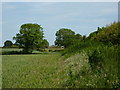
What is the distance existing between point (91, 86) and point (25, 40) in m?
37.5

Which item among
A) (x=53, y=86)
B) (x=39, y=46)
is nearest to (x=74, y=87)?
(x=53, y=86)

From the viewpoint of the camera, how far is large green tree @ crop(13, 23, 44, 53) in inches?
1615

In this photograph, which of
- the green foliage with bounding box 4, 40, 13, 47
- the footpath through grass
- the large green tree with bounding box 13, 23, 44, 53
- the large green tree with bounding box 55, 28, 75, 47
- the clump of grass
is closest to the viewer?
the clump of grass

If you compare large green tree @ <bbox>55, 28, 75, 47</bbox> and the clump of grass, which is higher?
large green tree @ <bbox>55, 28, 75, 47</bbox>

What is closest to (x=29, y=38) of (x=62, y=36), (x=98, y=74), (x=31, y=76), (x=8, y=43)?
(x=8, y=43)

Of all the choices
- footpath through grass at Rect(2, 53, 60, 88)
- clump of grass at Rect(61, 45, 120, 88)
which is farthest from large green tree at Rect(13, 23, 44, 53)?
clump of grass at Rect(61, 45, 120, 88)

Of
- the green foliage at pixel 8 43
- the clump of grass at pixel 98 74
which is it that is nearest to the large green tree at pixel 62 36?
the green foliage at pixel 8 43

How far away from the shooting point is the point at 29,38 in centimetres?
4103

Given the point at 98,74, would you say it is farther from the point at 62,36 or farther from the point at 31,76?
the point at 62,36

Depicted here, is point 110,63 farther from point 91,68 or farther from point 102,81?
point 102,81

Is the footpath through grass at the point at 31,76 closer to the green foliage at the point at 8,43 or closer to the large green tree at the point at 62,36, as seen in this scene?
the green foliage at the point at 8,43

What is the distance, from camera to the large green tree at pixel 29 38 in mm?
41031

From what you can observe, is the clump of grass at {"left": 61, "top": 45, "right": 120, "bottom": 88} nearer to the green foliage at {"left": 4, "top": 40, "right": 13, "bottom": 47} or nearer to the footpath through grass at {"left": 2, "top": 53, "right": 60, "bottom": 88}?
the footpath through grass at {"left": 2, "top": 53, "right": 60, "bottom": 88}

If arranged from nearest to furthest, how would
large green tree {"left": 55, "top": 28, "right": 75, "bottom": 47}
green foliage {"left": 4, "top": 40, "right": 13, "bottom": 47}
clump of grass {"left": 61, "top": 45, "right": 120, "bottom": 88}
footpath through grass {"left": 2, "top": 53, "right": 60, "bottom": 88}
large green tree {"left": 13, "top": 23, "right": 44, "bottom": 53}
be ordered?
clump of grass {"left": 61, "top": 45, "right": 120, "bottom": 88}
footpath through grass {"left": 2, "top": 53, "right": 60, "bottom": 88}
large green tree {"left": 13, "top": 23, "right": 44, "bottom": 53}
green foliage {"left": 4, "top": 40, "right": 13, "bottom": 47}
large green tree {"left": 55, "top": 28, "right": 75, "bottom": 47}
